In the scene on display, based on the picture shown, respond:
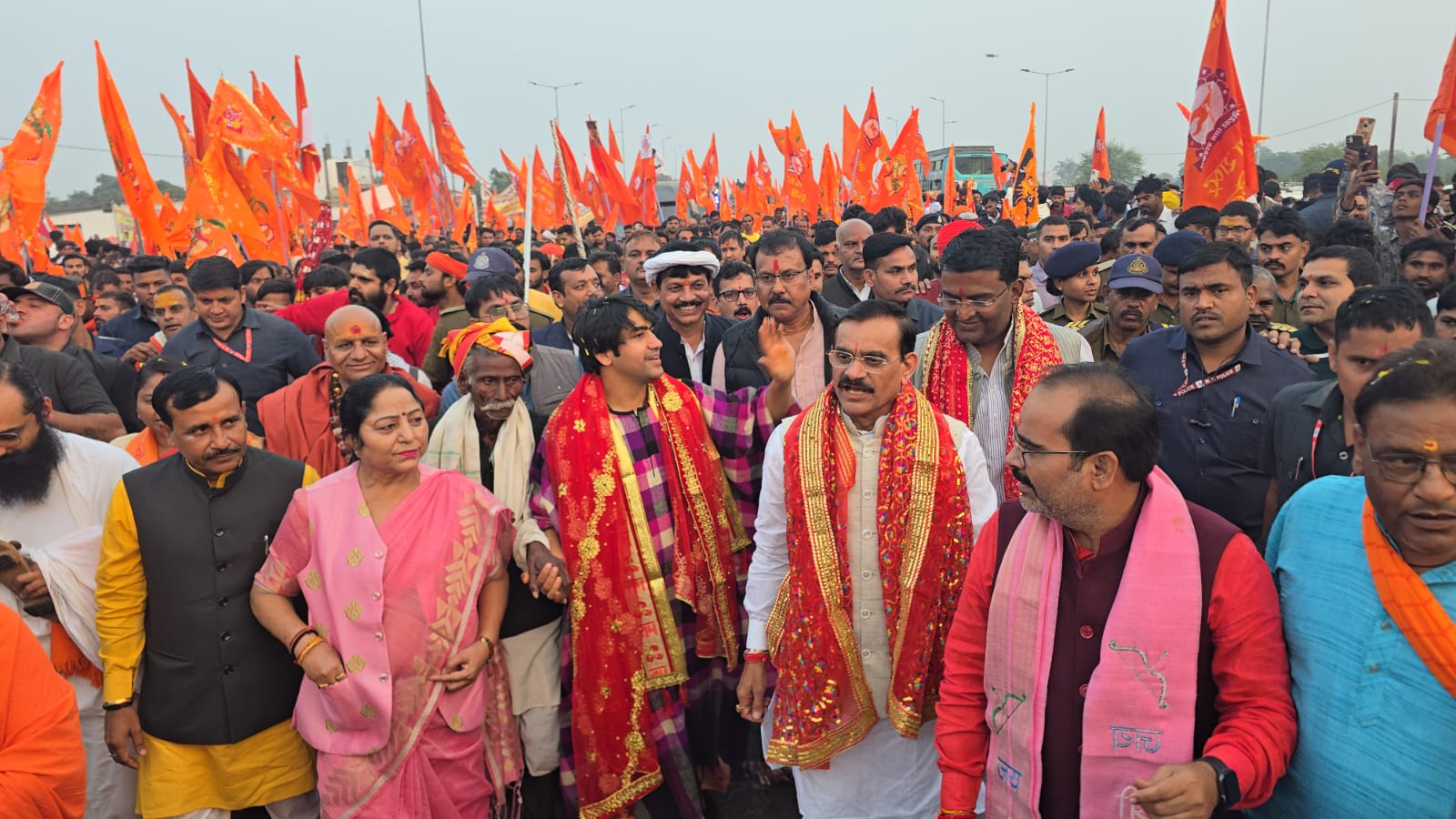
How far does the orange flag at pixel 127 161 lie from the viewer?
9.95 metres

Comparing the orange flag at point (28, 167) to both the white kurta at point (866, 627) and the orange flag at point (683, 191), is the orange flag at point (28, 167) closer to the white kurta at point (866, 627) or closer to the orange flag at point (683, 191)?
the white kurta at point (866, 627)

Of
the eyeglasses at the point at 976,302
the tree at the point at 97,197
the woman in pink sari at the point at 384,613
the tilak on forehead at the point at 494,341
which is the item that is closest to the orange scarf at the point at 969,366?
the eyeglasses at the point at 976,302

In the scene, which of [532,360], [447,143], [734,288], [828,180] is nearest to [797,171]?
[828,180]

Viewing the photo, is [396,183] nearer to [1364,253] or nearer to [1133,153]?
[1364,253]

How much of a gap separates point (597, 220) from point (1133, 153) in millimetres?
74383

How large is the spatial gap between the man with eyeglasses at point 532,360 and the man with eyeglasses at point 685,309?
517 millimetres

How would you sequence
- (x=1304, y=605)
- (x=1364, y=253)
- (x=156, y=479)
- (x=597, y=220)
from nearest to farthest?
(x=1304, y=605)
(x=156, y=479)
(x=1364, y=253)
(x=597, y=220)

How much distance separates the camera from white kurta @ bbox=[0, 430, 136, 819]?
2.81 meters

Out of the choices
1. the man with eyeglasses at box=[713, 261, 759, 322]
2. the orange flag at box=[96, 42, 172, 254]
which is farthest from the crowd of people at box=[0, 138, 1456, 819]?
the orange flag at box=[96, 42, 172, 254]

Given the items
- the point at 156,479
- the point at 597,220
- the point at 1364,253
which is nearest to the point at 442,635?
the point at 156,479

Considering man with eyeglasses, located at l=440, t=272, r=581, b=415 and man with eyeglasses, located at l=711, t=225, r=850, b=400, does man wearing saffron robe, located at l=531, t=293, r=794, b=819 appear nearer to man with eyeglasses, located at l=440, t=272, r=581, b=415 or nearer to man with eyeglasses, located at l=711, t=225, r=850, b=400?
man with eyeglasses, located at l=440, t=272, r=581, b=415

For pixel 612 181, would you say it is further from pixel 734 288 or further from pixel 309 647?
pixel 309 647

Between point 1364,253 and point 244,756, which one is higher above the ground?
point 1364,253

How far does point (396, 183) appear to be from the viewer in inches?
625
